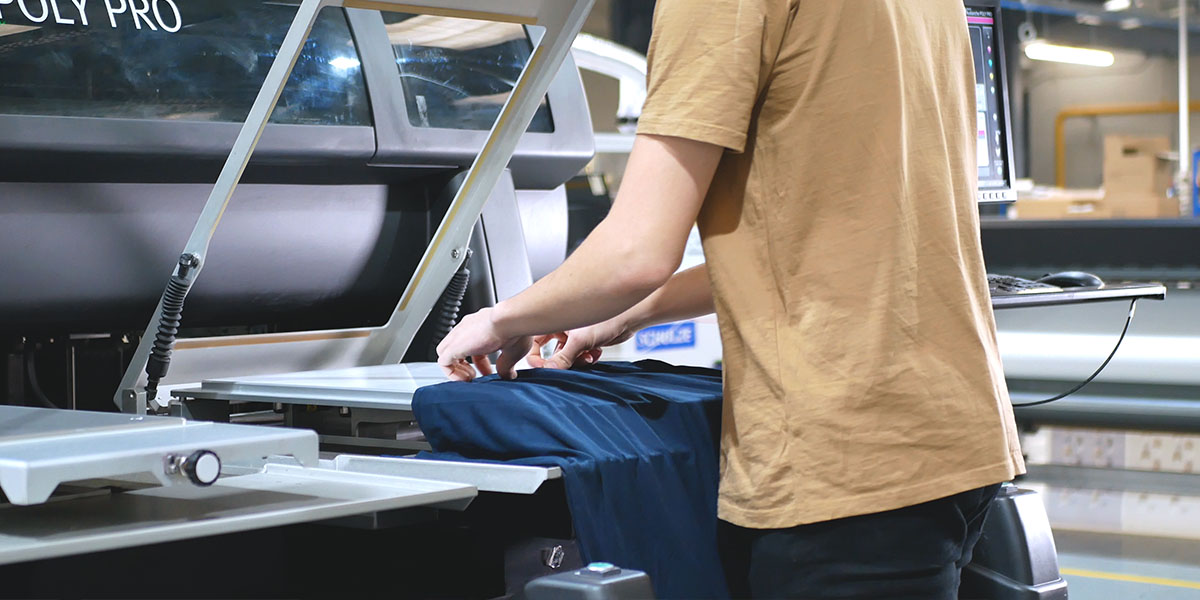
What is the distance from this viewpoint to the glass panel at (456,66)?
216 cm

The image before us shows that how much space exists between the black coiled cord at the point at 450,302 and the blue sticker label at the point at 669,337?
6.71 ft

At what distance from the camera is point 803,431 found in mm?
1244

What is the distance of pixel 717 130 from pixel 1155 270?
194 inches

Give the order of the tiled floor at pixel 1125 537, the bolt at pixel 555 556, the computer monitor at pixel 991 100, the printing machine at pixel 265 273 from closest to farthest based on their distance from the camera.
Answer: the printing machine at pixel 265 273, the bolt at pixel 555 556, the computer monitor at pixel 991 100, the tiled floor at pixel 1125 537

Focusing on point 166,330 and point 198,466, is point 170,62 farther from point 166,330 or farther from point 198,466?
point 198,466

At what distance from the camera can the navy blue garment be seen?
4.28 ft

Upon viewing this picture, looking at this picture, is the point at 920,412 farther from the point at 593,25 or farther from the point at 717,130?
the point at 593,25

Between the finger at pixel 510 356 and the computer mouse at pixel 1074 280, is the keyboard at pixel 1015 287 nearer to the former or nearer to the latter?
the computer mouse at pixel 1074 280

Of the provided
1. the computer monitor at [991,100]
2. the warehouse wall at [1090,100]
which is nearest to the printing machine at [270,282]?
the computer monitor at [991,100]

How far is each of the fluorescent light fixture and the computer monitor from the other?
32.6 ft

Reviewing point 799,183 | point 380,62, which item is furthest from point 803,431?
point 380,62

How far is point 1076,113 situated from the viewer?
605 inches

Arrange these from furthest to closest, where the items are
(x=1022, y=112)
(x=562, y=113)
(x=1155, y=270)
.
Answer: (x=1022, y=112)
(x=1155, y=270)
(x=562, y=113)

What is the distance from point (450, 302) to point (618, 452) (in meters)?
0.88
